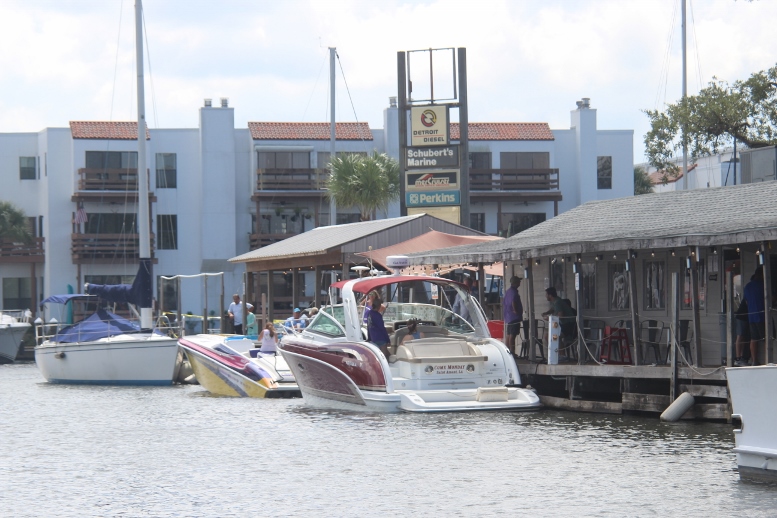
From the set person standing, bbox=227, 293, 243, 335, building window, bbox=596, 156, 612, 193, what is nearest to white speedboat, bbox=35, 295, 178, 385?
person standing, bbox=227, 293, 243, 335

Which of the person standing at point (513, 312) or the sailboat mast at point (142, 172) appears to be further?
the sailboat mast at point (142, 172)

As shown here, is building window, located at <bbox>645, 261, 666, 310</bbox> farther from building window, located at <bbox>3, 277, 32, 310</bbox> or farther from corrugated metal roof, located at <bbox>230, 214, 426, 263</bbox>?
building window, located at <bbox>3, 277, 32, 310</bbox>

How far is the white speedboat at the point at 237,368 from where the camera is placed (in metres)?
25.2

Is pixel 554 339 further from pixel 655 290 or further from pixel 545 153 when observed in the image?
pixel 545 153

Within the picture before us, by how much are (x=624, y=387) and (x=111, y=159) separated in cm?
4083

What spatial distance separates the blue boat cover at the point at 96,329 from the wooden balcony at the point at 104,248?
24.8 m

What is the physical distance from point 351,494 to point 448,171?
82.1ft

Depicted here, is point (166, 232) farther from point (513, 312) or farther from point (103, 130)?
point (513, 312)

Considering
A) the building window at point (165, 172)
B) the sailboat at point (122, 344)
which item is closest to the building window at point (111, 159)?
the building window at point (165, 172)

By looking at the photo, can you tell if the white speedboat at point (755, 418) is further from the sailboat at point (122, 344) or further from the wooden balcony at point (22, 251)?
the wooden balcony at point (22, 251)

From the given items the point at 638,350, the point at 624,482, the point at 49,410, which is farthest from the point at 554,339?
the point at 49,410

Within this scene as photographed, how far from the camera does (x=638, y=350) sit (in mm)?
20062

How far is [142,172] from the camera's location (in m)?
31.3

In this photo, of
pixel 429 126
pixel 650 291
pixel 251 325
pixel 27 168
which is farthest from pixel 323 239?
pixel 27 168
